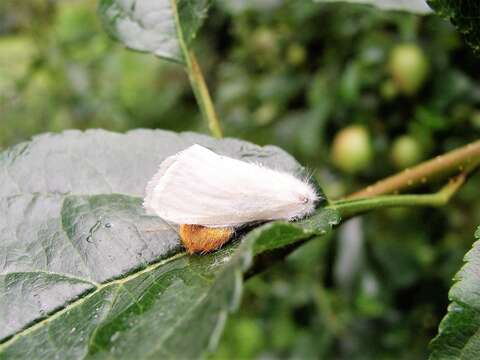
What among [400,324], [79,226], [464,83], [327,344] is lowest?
[327,344]

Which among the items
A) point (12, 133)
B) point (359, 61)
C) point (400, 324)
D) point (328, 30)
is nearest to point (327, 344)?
point (400, 324)

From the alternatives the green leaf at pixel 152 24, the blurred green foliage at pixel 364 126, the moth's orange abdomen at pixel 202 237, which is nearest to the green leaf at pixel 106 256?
the moth's orange abdomen at pixel 202 237

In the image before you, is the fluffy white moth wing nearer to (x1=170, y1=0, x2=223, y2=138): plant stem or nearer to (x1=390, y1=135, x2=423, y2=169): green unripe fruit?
(x1=170, y1=0, x2=223, y2=138): plant stem

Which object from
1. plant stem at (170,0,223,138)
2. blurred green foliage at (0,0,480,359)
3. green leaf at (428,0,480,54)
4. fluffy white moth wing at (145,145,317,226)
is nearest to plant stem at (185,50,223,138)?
plant stem at (170,0,223,138)

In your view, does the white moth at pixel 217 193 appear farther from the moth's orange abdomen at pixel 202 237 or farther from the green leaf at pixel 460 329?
the green leaf at pixel 460 329

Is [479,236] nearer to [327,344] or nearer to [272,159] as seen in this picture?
[272,159]
